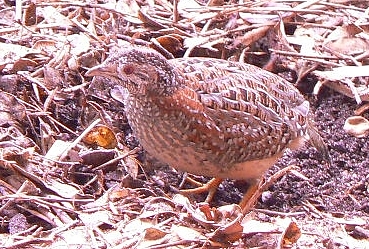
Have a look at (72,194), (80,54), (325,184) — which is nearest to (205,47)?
(80,54)

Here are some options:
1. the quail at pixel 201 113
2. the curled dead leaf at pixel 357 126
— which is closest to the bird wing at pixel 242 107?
the quail at pixel 201 113

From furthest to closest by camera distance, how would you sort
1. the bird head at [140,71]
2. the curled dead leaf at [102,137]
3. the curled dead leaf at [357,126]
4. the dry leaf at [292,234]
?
the curled dead leaf at [357,126] < the curled dead leaf at [102,137] < the bird head at [140,71] < the dry leaf at [292,234]

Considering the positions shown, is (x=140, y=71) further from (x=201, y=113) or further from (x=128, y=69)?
(x=201, y=113)

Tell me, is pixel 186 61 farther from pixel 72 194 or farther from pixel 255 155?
pixel 72 194

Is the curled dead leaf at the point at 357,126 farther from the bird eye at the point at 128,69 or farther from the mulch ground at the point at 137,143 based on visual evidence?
the bird eye at the point at 128,69

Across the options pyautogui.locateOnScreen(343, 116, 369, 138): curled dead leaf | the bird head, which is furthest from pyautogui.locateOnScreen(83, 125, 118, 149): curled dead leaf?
pyautogui.locateOnScreen(343, 116, 369, 138): curled dead leaf

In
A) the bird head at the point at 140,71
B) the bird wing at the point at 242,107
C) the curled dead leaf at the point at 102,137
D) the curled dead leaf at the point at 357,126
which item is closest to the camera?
the bird head at the point at 140,71

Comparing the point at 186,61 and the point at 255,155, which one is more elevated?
the point at 186,61

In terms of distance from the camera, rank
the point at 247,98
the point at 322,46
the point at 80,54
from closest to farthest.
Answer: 1. the point at 247,98
2. the point at 80,54
3. the point at 322,46

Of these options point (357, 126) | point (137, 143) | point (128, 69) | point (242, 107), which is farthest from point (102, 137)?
point (357, 126)
